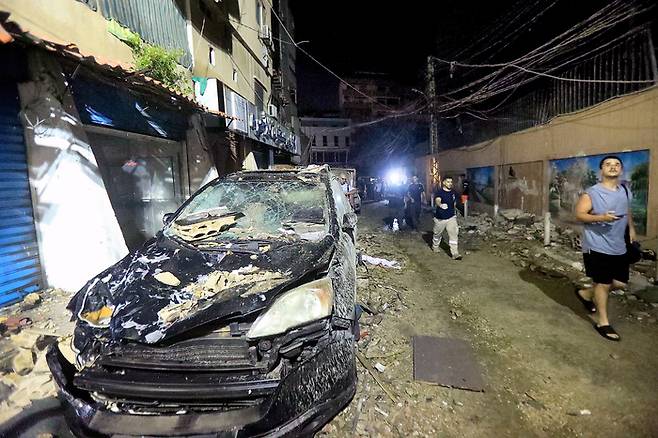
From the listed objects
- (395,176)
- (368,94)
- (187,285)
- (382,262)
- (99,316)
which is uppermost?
(368,94)

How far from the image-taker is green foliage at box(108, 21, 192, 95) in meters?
5.50

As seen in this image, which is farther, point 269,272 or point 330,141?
point 330,141

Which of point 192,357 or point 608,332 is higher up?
point 192,357

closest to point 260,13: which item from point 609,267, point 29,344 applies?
point 29,344

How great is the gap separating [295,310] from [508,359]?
238 cm

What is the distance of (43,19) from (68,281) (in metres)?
3.59

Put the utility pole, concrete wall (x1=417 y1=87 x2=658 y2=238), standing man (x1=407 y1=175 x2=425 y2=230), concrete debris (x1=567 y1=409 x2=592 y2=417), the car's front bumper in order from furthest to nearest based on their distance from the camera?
the utility pole, standing man (x1=407 y1=175 x2=425 y2=230), concrete wall (x1=417 y1=87 x2=658 y2=238), concrete debris (x1=567 y1=409 x2=592 y2=417), the car's front bumper

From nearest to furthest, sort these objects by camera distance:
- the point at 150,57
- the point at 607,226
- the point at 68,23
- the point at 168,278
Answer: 1. the point at 168,278
2. the point at 607,226
3. the point at 68,23
4. the point at 150,57

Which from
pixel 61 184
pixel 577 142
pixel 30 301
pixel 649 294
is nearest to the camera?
pixel 30 301

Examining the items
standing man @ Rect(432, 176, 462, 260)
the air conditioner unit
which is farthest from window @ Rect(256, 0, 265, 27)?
standing man @ Rect(432, 176, 462, 260)

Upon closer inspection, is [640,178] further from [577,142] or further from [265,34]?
[265,34]

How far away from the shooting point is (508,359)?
9.89 ft

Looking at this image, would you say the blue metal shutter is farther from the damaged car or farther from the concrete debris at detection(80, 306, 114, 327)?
the concrete debris at detection(80, 306, 114, 327)

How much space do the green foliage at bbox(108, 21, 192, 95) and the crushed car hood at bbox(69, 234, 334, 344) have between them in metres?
4.29
